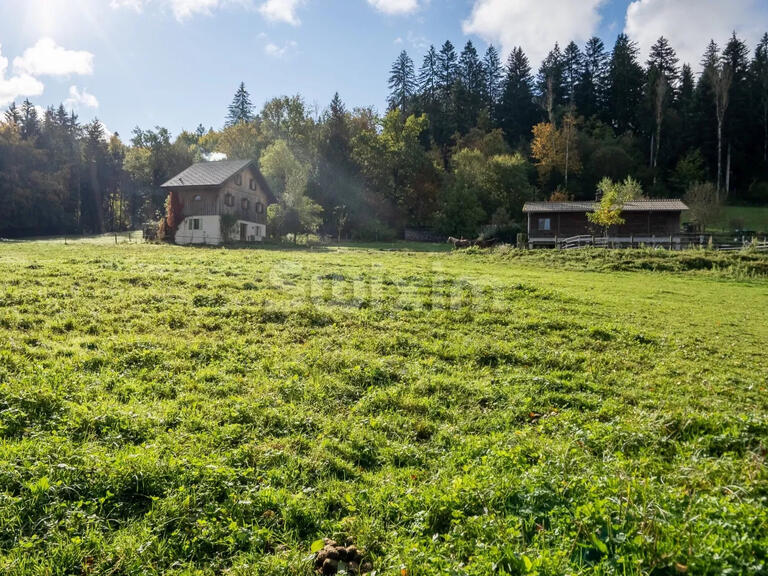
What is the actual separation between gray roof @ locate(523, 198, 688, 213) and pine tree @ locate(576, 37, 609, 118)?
3687 cm

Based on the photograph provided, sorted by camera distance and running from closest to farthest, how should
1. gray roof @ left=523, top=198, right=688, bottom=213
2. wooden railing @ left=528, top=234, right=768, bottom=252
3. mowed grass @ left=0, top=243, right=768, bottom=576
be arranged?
mowed grass @ left=0, top=243, right=768, bottom=576 → wooden railing @ left=528, top=234, right=768, bottom=252 → gray roof @ left=523, top=198, right=688, bottom=213

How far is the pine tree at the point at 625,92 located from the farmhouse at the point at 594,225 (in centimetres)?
3681

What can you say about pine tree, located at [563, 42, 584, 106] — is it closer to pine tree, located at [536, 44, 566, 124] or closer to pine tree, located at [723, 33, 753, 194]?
pine tree, located at [536, 44, 566, 124]

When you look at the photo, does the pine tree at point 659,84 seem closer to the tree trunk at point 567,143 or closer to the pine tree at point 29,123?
the tree trunk at point 567,143

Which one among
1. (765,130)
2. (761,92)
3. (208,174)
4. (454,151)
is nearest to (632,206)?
(454,151)

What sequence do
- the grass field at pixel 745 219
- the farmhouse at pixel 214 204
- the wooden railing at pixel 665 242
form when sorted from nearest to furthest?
the wooden railing at pixel 665 242
the farmhouse at pixel 214 204
the grass field at pixel 745 219

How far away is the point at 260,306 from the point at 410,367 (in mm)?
4393

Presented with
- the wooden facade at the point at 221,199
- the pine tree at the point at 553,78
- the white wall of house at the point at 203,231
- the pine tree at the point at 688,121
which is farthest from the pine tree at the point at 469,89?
the white wall of house at the point at 203,231

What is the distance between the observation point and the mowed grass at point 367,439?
3.08m

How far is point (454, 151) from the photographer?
65.4 m

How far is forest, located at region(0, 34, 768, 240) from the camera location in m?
53.1

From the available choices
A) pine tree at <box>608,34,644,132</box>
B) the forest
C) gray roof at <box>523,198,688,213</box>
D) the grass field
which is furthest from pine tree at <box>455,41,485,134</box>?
the grass field

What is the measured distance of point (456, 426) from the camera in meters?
5.42

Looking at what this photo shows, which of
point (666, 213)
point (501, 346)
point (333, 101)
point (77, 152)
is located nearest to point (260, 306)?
point (501, 346)
